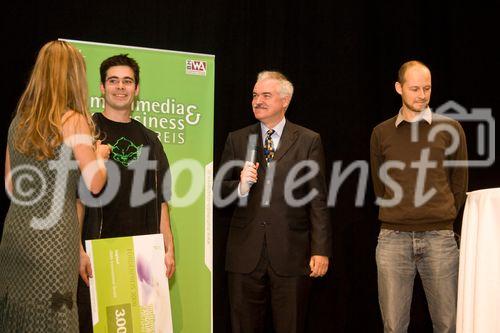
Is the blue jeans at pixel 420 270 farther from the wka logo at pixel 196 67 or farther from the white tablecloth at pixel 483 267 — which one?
the wka logo at pixel 196 67

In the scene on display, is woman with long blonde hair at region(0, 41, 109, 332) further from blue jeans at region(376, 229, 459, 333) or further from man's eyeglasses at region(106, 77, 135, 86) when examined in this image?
blue jeans at region(376, 229, 459, 333)

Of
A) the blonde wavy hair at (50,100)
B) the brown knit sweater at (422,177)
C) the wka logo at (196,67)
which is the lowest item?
the brown knit sweater at (422,177)

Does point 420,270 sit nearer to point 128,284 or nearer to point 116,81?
point 128,284

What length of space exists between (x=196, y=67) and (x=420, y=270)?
1.82 metres

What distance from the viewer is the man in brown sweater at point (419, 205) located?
3.16m

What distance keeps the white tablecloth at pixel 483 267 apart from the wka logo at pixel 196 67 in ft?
6.11

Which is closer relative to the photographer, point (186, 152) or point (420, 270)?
point (420, 270)

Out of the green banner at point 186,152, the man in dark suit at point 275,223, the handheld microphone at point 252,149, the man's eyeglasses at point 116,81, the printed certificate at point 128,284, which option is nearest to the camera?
the printed certificate at point 128,284

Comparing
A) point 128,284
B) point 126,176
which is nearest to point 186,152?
point 126,176

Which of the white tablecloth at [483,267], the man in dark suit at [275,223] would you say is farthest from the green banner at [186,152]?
the white tablecloth at [483,267]

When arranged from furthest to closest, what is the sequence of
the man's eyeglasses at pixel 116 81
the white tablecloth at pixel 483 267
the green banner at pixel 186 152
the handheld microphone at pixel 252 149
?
the green banner at pixel 186 152 → the man's eyeglasses at pixel 116 81 → the handheld microphone at pixel 252 149 → the white tablecloth at pixel 483 267

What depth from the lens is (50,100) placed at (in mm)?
2018

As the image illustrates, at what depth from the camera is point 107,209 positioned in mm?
3189

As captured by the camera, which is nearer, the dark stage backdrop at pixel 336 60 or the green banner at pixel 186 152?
the green banner at pixel 186 152
